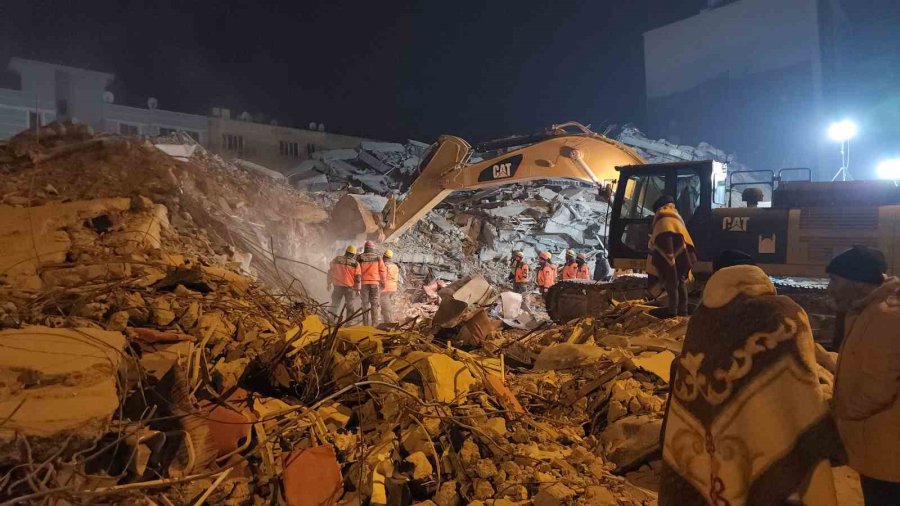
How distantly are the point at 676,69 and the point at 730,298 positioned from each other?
33.9 m

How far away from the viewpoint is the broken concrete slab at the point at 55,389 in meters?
1.99

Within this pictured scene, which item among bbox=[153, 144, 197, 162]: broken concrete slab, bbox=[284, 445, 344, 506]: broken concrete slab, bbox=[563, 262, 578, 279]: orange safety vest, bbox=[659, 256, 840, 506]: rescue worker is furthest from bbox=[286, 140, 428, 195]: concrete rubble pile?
bbox=[659, 256, 840, 506]: rescue worker

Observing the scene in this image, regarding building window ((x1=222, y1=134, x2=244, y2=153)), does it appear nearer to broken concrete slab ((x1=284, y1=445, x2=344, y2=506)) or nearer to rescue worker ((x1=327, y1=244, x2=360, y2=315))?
rescue worker ((x1=327, y1=244, x2=360, y2=315))

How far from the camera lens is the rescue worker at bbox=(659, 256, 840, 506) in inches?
61.2

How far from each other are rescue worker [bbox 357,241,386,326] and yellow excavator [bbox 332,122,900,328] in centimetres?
155

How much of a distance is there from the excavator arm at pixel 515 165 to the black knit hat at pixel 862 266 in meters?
6.07

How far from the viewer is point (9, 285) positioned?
3818 mm

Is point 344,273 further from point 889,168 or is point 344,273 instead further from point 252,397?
point 889,168

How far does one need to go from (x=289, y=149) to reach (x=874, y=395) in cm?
2791

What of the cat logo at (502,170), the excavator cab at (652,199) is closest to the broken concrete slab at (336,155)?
the cat logo at (502,170)

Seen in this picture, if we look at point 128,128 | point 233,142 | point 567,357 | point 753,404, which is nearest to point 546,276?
point 567,357

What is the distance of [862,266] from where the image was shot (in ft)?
7.56

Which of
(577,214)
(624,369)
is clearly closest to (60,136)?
(624,369)

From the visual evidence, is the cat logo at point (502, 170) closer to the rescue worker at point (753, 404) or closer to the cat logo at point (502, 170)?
the cat logo at point (502, 170)
